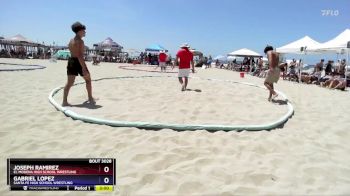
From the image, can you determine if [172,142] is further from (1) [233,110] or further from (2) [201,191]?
(1) [233,110]

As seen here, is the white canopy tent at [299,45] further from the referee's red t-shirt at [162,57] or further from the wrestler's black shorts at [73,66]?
the wrestler's black shorts at [73,66]

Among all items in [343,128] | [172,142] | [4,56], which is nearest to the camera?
[172,142]

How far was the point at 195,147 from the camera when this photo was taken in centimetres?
396

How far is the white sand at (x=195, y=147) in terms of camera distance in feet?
10.0

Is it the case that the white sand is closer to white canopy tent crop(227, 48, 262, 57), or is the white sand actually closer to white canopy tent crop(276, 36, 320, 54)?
white canopy tent crop(276, 36, 320, 54)

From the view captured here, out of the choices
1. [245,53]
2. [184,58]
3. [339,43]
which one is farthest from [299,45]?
[184,58]

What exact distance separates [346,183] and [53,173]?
3.02 m

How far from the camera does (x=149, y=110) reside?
235 inches

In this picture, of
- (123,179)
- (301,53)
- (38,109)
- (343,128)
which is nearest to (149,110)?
(38,109)

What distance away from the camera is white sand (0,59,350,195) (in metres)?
3.05

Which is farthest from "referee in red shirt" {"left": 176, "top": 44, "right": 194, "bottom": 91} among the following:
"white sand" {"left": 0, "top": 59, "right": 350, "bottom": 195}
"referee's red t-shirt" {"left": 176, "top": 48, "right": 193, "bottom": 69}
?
"white sand" {"left": 0, "top": 59, "right": 350, "bottom": 195}
